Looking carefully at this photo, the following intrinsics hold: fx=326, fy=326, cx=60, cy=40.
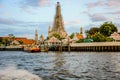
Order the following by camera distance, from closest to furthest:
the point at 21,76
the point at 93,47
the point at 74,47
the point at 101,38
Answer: the point at 21,76 < the point at 93,47 < the point at 74,47 < the point at 101,38

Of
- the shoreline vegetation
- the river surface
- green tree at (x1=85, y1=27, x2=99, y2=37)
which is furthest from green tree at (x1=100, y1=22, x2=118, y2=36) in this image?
the river surface

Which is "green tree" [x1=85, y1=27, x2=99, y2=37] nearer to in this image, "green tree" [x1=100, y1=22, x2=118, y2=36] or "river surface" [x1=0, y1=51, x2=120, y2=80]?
"green tree" [x1=100, y1=22, x2=118, y2=36]

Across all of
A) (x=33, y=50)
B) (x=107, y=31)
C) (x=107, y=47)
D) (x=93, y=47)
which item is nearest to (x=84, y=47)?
(x=93, y=47)

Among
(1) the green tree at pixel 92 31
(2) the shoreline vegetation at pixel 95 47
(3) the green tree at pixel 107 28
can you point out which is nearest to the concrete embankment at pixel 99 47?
(2) the shoreline vegetation at pixel 95 47

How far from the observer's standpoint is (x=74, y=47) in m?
129

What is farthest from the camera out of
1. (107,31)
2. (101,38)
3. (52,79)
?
(107,31)

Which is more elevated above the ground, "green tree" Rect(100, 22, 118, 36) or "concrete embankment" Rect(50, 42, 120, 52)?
"green tree" Rect(100, 22, 118, 36)

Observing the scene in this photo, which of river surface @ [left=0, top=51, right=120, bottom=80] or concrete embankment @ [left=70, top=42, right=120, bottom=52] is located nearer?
river surface @ [left=0, top=51, right=120, bottom=80]

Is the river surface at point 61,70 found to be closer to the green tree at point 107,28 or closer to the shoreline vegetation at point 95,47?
the shoreline vegetation at point 95,47

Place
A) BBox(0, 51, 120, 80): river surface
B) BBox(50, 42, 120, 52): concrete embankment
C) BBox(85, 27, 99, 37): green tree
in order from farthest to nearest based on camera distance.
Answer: BBox(85, 27, 99, 37): green tree → BBox(50, 42, 120, 52): concrete embankment → BBox(0, 51, 120, 80): river surface

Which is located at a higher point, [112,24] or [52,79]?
[112,24]

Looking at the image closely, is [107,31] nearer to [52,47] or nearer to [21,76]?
[52,47]

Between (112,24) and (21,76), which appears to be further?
(112,24)

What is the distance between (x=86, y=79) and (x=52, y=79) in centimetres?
288
